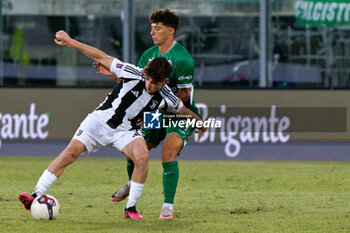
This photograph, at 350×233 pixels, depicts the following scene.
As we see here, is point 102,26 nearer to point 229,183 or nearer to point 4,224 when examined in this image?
point 229,183

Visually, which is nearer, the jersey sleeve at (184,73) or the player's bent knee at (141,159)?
the player's bent knee at (141,159)

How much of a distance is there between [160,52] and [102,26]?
379 inches

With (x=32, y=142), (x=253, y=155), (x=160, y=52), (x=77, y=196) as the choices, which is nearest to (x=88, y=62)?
(x=32, y=142)

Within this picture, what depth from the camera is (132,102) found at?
8406 millimetres

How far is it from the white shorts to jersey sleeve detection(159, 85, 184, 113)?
18.3 inches

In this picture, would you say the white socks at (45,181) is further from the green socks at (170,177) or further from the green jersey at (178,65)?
the green jersey at (178,65)

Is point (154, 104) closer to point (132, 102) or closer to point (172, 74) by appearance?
point (132, 102)

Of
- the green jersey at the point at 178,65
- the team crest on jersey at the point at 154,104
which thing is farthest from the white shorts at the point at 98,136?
the green jersey at the point at 178,65

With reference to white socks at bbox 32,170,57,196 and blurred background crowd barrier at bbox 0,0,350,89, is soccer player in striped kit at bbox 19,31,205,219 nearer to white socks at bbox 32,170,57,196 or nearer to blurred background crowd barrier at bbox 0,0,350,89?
white socks at bbox 32,170,57,196

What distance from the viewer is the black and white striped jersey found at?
8.38 meters

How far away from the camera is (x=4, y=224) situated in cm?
812

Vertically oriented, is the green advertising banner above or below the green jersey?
above

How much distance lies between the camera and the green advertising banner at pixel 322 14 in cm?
1830

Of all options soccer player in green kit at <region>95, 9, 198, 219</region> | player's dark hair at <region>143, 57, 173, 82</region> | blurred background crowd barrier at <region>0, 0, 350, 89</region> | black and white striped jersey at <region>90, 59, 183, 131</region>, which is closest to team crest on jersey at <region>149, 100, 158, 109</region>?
black and white striped jersey at <region>90, 59, 183, 131</region>
